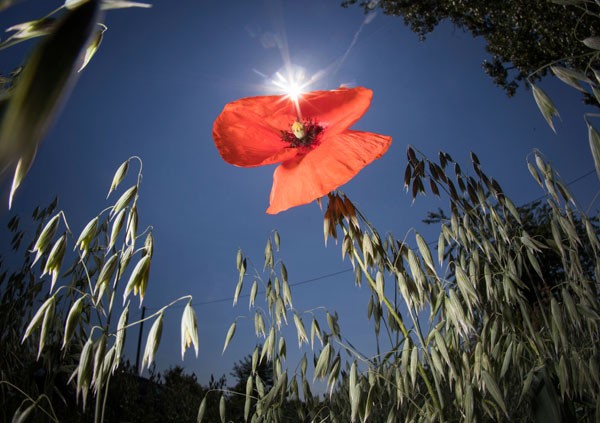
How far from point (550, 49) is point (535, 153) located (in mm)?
6354

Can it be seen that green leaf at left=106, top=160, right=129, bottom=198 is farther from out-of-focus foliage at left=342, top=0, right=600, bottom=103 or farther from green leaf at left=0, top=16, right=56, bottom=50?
out-of-focus foliage at left=342, top=0, right=600, bottom=103

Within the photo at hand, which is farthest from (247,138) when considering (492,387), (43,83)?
(43,83)

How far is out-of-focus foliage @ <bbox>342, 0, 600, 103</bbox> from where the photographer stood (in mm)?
6184

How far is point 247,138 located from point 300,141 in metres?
0.15

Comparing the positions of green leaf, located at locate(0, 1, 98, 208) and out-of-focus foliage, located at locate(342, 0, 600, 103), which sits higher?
out-of-focus foliage, located at locate(342, 0, 600, 103)

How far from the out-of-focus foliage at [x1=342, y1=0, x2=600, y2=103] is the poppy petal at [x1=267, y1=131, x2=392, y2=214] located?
17.3 feet

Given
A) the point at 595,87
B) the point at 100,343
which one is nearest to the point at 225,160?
the point at 100,343

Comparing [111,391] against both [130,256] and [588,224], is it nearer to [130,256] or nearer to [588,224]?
[130,256]

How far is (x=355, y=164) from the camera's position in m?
1.06

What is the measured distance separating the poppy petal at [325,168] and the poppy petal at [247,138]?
0.20 ft

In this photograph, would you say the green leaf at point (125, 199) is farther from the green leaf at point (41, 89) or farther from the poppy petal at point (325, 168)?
the green leaf at point (41, 89)

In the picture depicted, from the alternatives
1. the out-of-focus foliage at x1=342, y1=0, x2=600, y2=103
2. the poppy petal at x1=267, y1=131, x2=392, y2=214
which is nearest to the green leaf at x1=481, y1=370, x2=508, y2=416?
the poppy petal at x1=267, y1=131, x2=392, y2=214

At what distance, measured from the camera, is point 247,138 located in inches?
47.0

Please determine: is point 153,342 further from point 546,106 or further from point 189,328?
point 546,106
